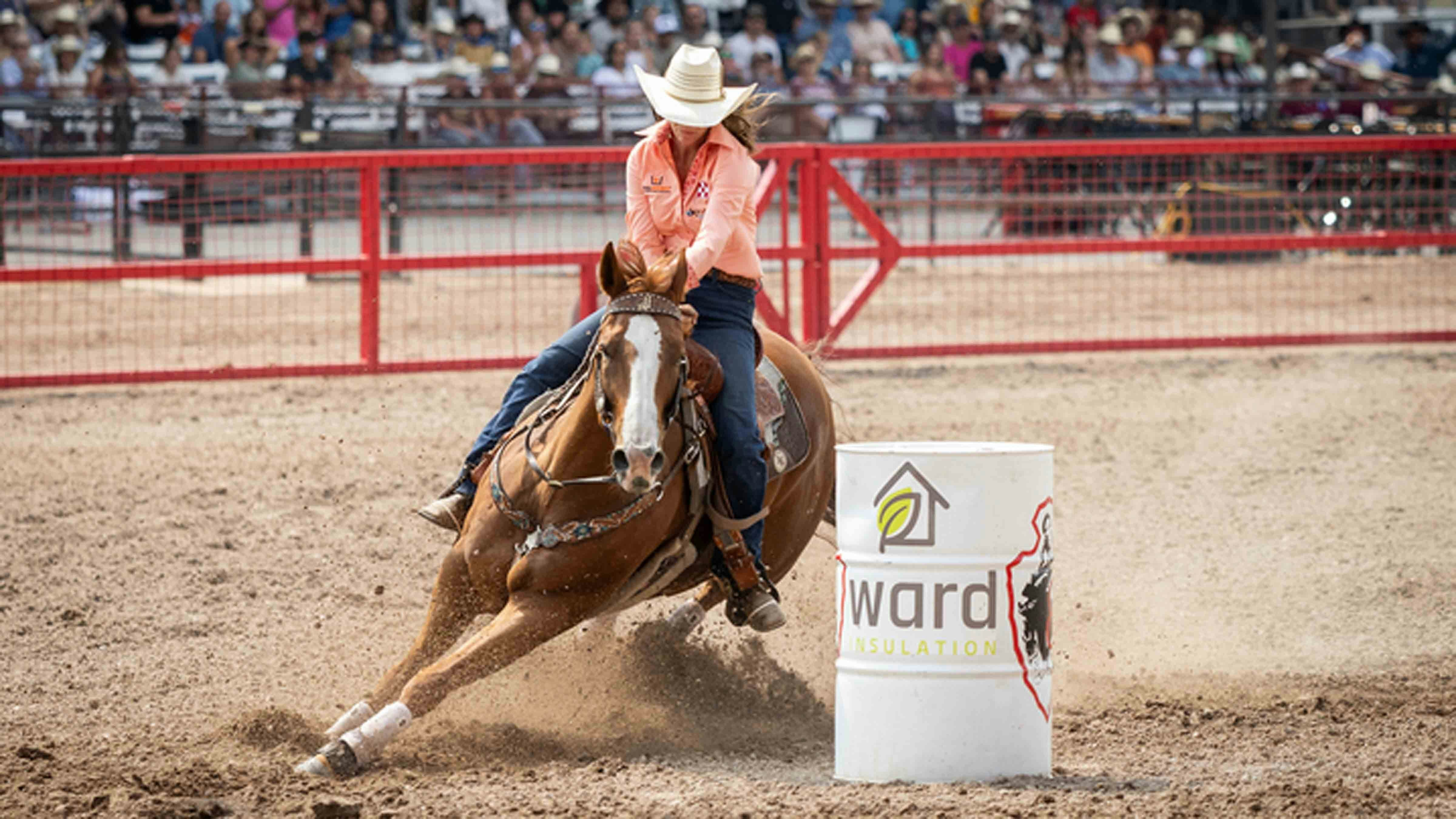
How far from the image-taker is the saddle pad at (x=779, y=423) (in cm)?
597

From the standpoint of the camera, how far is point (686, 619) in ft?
22.0

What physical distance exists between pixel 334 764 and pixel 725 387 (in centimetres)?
165

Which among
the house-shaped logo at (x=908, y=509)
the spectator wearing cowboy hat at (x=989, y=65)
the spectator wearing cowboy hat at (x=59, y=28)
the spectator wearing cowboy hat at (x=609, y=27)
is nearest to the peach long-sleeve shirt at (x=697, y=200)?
the house-shaped logo at (x=908, y=509)

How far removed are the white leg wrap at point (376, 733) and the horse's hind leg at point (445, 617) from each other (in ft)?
0.94

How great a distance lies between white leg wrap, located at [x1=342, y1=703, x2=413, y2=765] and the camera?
509 cm

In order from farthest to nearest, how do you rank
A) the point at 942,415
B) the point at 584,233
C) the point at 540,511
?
the point at 584,233 < the point at 942,415 < the point at 540,511

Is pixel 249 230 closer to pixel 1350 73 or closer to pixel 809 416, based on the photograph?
pixel 809 416

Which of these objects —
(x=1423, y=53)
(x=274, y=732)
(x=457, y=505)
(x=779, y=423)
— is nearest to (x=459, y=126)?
(x=779, y=423)

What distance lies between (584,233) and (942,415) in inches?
181

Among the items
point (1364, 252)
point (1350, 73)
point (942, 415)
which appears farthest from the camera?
point (1350, 73)

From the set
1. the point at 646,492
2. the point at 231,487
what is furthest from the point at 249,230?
the point at 646,492

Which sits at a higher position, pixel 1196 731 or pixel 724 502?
pixel 724 502

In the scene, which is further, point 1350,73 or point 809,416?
point 1350,73

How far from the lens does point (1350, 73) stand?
22.3 metres
